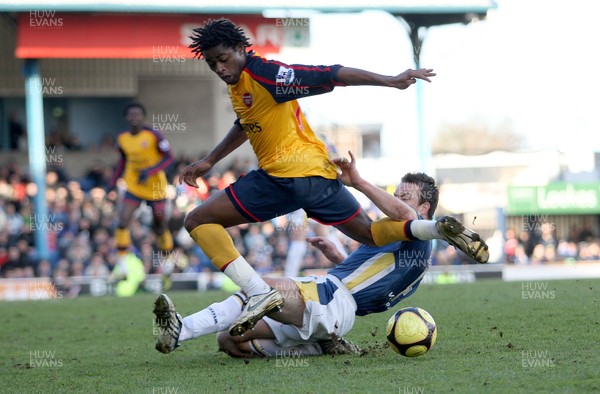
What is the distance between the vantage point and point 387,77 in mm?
6066

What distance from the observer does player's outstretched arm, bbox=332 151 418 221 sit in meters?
6.69

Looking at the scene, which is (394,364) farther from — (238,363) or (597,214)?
(597,214)

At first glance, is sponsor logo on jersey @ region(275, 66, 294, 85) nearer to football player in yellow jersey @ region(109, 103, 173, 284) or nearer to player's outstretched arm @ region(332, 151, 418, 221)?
player's outstretched arm @ region(332, 151, 418, 221)

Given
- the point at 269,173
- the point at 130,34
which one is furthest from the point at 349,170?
the point at 130,34

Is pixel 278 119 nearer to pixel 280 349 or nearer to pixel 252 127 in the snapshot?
pixel 252 127

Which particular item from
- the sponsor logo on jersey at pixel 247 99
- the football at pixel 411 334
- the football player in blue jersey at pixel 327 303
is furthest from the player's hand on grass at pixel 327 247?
the sponsor logo on jersey at pixel 247 99

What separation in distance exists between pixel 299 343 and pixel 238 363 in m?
0.50

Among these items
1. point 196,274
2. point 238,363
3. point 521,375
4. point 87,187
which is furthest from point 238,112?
point 87,187

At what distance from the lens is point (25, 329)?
9.87 m

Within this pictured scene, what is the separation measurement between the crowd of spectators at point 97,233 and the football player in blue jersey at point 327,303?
11.5 metres

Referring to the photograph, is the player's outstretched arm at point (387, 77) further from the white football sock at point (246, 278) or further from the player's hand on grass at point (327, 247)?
the player's hand on grass at point (327, 247)

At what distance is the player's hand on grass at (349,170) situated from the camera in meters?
6.70

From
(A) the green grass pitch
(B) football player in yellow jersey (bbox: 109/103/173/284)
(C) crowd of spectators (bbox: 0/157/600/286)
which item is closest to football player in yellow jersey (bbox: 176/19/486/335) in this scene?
(A) the green grass pitch

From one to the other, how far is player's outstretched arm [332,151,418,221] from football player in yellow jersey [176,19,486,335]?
8 centimetres
